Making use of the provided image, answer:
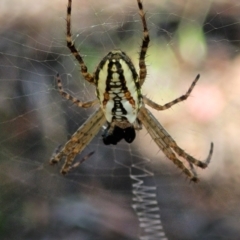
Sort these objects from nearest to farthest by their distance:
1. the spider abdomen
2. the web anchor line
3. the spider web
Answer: the spider abdomen → the spider web → the web anchor line

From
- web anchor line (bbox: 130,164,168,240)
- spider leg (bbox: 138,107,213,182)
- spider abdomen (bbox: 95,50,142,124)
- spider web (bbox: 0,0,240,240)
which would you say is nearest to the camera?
spider abdomen (bbox: 95,50,142,124)

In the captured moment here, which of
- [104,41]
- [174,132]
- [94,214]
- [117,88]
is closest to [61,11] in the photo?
[104,41]

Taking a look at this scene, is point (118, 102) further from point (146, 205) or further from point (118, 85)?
point (146, 205)

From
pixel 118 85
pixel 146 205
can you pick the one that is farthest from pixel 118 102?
pixel 146 205

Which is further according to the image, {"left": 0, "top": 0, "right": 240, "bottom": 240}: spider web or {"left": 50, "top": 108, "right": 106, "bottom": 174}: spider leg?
{"left": 0, "top": 0, "right": 240, "bottom": 240}: spider web

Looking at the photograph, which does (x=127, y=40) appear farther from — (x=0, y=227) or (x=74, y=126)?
(x=0, y=227)

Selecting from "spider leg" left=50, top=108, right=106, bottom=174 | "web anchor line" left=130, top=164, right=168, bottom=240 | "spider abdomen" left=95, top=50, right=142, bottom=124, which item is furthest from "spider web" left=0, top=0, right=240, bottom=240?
"spider abdomen" left=95, top=50, right=142, bottom=124

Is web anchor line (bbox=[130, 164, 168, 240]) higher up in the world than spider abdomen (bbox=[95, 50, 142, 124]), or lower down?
lower down

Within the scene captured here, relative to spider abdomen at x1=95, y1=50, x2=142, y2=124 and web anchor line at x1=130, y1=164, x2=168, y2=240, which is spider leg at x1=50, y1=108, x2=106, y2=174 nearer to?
spider abdomen at x1=95, y1=50, x2=142, y2=124
